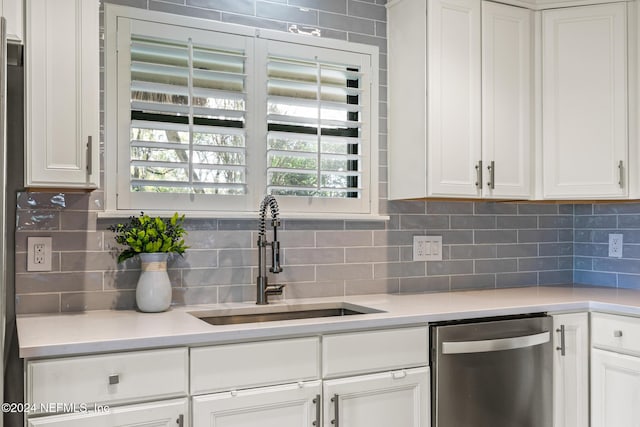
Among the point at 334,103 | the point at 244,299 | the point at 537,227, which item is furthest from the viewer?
the point at 537,227

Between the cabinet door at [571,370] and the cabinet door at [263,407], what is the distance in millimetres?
1121

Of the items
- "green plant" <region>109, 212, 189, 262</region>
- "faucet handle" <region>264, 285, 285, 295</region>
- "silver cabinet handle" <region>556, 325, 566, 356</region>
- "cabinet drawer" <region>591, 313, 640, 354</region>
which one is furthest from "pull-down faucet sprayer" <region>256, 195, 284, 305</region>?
"cabinet drawer" <region>591, 313, 640, 354</region>

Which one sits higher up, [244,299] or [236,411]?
[244,299]

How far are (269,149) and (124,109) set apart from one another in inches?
24.5

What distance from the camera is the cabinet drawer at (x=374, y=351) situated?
212 centimetres

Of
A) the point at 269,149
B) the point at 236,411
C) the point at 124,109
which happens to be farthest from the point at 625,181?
the point at 124,109

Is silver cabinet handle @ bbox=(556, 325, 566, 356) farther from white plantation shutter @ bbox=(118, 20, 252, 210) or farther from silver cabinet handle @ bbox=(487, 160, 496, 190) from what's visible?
white plantation shutter @ bbox=(118, 20, 252, 210)

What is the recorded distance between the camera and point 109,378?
178 cm

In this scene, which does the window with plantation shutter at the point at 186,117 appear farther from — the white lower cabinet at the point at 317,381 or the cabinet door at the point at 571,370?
the cabinet door at the point at 571,370

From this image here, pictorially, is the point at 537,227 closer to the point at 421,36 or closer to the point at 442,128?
the point at 442,128

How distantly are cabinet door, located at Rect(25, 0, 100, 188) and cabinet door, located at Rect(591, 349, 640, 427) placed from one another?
2.15 m

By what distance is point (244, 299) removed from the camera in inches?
105

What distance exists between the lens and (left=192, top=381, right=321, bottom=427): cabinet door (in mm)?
1912

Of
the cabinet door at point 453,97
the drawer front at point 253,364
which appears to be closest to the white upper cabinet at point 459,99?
the cabinet door at point 453,97
